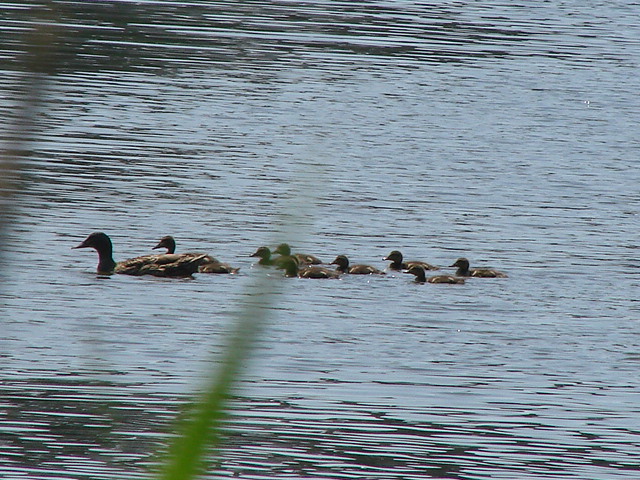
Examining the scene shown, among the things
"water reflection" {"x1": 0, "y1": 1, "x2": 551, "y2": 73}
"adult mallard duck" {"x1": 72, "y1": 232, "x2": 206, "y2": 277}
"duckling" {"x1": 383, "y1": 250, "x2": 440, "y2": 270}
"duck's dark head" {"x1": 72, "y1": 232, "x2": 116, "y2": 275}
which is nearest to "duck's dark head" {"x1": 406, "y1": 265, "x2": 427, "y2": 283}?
"duckling" {"x1": 383, "y1": 250, "x2": 440, "y2": 270}

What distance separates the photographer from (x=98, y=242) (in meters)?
15.2

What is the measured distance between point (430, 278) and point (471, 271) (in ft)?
1.46

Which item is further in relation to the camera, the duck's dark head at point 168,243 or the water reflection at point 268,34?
the water reflection at point 268,34

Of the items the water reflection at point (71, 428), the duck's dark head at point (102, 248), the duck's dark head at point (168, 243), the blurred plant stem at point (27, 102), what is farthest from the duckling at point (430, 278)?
the blurred plant stem at point (27, 102)

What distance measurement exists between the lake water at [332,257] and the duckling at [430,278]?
0.14 metres

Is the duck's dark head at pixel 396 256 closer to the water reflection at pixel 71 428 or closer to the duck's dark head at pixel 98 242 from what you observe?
the duck's dark head at pixel 98 242

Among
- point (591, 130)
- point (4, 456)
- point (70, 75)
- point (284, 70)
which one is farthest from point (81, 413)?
point (284, 70)

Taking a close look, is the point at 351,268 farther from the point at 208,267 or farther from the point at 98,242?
the point at 98,242

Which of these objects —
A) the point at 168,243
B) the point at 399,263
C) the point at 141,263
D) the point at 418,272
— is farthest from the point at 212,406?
the point at 168,243

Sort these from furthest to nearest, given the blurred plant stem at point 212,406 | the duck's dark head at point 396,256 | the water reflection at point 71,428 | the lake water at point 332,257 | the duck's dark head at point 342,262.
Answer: the duck's dark head at point 396,256
the duck's dark head at point 342,262
the lake water at point 332,257
the water reflection at point 71,428
the blurred plant stem at point 212,406

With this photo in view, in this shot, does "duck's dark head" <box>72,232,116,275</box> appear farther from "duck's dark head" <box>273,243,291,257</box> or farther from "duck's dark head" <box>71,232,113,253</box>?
"duck's dark head" <box>273,243,291,257</box>

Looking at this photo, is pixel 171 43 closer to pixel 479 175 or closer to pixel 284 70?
pixel 284 70

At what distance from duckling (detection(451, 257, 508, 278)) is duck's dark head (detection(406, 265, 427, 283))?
395mm

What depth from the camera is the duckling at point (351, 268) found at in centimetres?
1491
